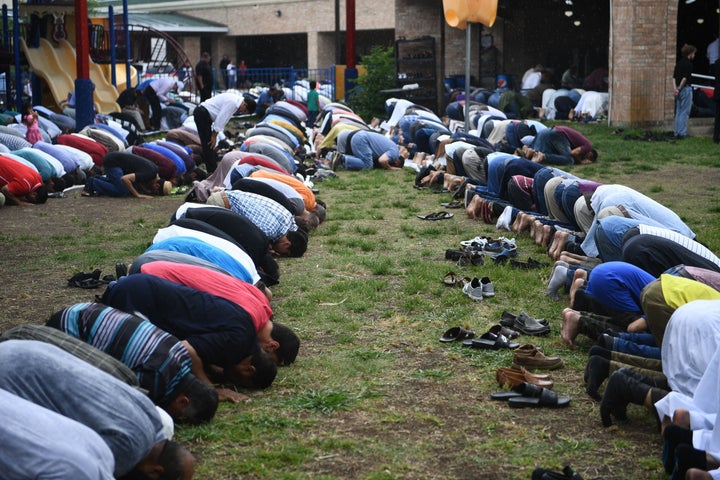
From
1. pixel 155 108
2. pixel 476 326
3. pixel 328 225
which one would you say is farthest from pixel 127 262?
pixel 155 108

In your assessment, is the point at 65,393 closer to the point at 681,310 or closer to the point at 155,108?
the point at 681,310

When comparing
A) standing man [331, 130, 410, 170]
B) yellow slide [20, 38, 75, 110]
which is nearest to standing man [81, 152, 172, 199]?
standing man [331, 130, 410, 170]

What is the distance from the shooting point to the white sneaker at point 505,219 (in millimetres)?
9758

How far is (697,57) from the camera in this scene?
2780 centimetres

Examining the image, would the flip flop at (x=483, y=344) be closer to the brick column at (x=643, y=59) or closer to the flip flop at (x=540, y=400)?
the flip flop at (x=540, y=400)

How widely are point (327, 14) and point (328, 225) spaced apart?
30831 mm

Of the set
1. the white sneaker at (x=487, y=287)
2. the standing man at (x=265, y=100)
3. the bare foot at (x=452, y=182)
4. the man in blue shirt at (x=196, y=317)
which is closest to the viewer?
the man in blue shirt at (x=196, y=317)

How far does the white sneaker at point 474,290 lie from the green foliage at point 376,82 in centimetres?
1557

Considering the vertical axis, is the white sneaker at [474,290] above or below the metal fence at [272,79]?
below

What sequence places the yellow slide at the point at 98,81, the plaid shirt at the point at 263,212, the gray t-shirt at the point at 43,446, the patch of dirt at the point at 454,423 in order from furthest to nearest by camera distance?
the yellow slide at the point at 98,81
the plaid shirt at the point at 263,212
the patch of dirt at the point at 454,423
the gray t-shirt at the point at 43,446

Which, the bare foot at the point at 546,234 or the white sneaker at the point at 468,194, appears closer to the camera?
the bare foot at the point at 546,234

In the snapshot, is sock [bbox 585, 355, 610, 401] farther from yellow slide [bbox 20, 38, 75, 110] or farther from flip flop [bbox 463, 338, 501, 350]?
yellow slide [bbox 20, 38, 75, 110]

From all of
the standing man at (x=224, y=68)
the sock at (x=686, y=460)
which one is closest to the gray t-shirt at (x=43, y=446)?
the sock at (x=686, y=460)

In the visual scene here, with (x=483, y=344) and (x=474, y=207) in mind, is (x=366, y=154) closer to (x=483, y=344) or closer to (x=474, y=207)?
(x=474, y=207)
